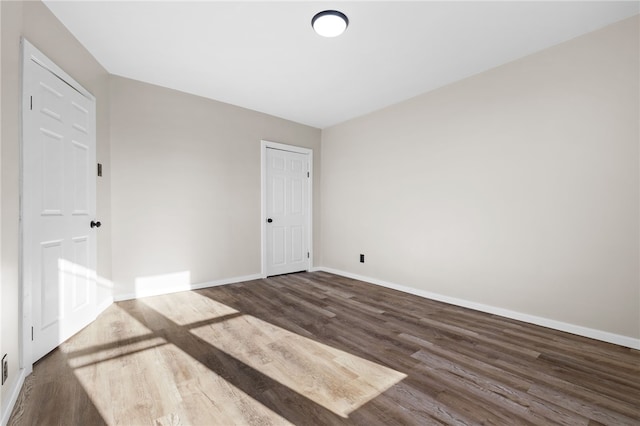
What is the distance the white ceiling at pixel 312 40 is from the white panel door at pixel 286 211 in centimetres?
138

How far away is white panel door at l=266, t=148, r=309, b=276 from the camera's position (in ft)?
15.0

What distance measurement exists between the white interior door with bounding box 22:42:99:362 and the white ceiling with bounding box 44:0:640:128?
0.64m

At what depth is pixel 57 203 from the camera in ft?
7.31

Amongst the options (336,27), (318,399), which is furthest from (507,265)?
(336,27)

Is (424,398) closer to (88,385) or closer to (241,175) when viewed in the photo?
(88,385)

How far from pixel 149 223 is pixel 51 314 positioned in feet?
4.75

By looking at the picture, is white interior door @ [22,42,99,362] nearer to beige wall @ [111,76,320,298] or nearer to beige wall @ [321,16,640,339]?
beige wall @ [111,76,320,298]

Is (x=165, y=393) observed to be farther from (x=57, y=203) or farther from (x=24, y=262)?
(x=57, y=203)

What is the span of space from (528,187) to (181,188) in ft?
13.3

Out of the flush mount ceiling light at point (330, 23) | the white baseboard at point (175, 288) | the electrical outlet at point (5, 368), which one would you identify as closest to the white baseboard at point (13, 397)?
the electrical outlet at point (5, 368)

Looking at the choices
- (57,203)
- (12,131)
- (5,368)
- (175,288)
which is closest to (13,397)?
(5,368)

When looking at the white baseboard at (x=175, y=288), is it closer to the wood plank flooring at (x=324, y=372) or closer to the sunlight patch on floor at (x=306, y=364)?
the wood plank flooring at (x=324, y=372)

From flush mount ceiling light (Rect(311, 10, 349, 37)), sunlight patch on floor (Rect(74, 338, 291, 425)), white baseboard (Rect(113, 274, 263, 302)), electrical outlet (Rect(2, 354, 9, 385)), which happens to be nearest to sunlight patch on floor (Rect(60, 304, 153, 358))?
sunlight patch on floor (Rect(74, 338, 291, 425))

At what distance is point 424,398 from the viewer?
5.31 feet
